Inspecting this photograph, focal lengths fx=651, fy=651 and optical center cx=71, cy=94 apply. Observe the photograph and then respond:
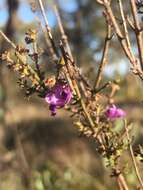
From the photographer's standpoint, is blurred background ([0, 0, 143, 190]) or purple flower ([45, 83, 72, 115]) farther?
blurred background ([0, 0, 143, 190])

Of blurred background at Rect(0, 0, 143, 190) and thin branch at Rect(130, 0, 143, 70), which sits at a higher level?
thin branch at Rect(130, 0, 143, 70)

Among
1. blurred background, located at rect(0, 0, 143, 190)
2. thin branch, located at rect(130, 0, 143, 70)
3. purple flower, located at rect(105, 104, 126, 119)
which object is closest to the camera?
thin branch, located at rect(130, 0, 143, 70)

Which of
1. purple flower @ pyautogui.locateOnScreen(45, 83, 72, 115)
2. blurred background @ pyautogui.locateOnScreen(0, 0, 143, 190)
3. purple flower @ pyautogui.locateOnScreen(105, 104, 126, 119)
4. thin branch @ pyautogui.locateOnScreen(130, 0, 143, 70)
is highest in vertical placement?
thin branch @ pyautogui.locateOnScreen(130, 0, 143, 70)

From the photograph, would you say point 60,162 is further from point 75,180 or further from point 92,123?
point 92,123

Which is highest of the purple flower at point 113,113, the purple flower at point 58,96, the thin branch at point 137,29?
the thin branch at point 137,29

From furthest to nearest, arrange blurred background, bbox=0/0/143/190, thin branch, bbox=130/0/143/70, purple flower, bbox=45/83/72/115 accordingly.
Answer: blurred background, bbox=0/0/143/190 < purple flower, bbox=45/83/72/115 < thin branch, bbox=130/0/143/70
